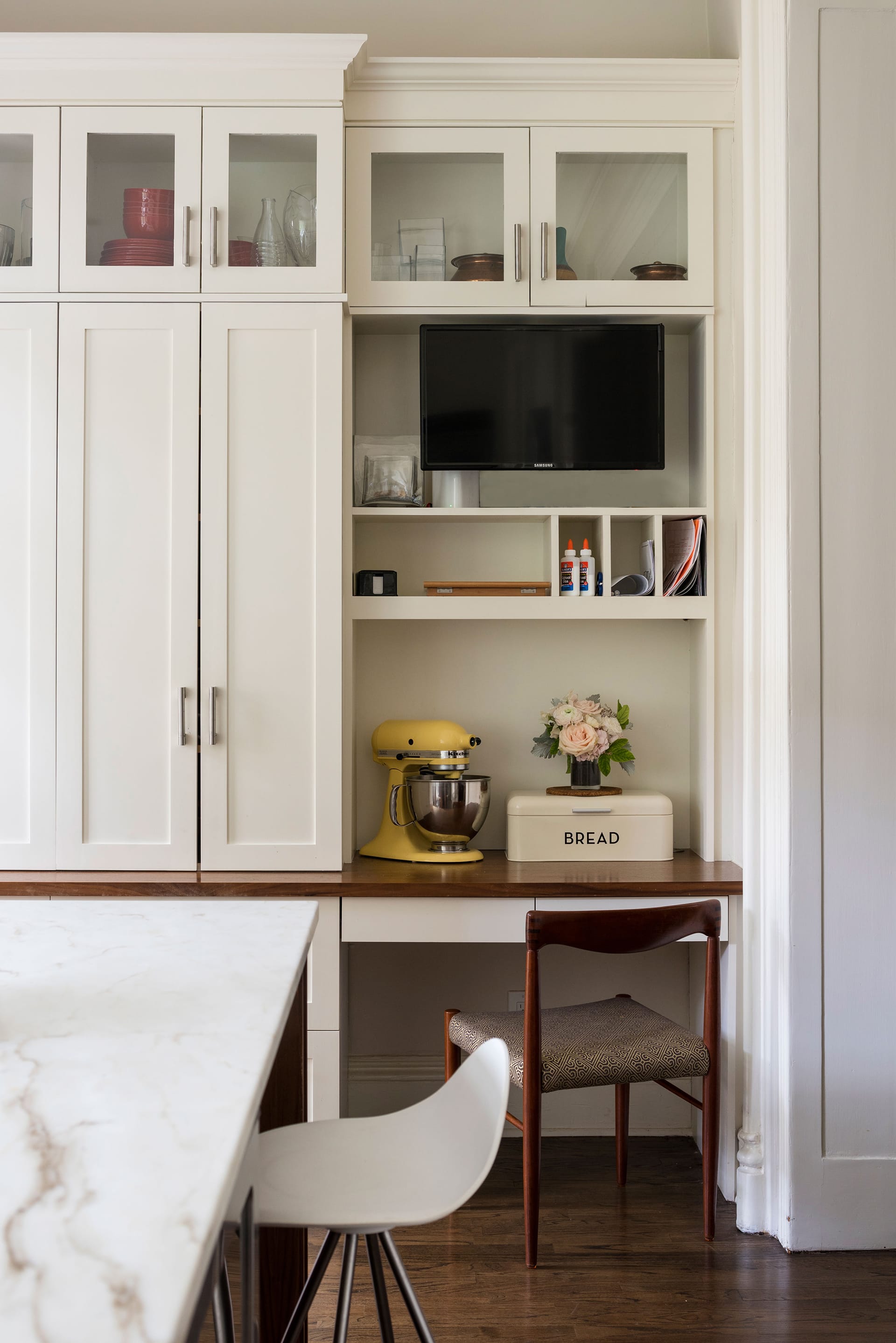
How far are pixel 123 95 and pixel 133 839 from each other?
1880mm

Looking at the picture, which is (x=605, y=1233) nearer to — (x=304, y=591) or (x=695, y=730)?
(x=695, y=730)

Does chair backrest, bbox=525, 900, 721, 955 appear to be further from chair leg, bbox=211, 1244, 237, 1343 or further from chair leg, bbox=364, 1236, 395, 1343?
chair leg, bbox=211, 1244, 237, 1343

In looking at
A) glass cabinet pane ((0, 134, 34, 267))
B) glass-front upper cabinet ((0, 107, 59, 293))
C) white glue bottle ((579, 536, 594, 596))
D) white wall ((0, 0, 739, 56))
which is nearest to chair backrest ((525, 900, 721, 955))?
white glue bottle ((579, 536, 594, 596))

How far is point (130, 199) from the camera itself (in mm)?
2535

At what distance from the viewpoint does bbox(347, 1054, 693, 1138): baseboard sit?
2.89 metres

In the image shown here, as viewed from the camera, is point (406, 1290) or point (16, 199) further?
point (16, 199)

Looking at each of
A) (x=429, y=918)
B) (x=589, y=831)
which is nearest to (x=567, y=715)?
(x=589, y=831)

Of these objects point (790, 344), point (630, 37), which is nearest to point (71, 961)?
point (790, 344)

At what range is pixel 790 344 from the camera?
2285mm

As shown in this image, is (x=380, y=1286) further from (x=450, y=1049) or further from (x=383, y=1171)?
(x=450, y=1049)

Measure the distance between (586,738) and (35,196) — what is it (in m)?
2.00

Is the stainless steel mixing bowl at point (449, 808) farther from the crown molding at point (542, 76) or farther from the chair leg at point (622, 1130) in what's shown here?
the crown molding at point (542, 76)

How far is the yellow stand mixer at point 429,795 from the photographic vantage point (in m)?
2.66

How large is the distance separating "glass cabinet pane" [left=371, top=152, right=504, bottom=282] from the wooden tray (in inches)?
32.4
